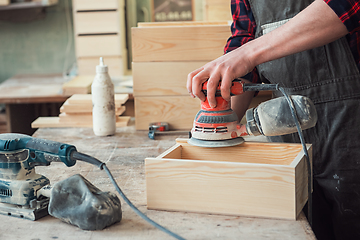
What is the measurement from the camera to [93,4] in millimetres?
3451

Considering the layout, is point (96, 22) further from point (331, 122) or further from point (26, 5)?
point (331, 122)

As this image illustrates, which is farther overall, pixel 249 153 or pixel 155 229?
pixel 249 153

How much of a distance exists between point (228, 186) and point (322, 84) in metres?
0.58

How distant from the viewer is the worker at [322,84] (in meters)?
1.04

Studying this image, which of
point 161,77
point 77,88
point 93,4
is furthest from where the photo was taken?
point 93,4

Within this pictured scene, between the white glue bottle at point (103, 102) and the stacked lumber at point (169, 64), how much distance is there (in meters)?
0.15

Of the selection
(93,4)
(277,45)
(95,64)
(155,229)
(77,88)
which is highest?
(93,4)

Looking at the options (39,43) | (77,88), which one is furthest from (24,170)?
(39,43)

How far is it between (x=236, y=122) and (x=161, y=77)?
0.81 meters

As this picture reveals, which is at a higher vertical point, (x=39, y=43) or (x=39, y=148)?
(x=39, y=43)

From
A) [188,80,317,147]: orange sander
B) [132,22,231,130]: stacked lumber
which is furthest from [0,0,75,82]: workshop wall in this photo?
[188,80,317,147]: orange sander

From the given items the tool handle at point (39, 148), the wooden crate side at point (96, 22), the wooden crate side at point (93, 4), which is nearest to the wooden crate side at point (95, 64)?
the wooden crate side at point (96, 22)

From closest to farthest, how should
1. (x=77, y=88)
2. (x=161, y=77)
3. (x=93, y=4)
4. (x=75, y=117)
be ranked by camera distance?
1. (x=161, y=77)
2. (x=75, y=117)
3. (x=77, y=88)
4. (x=93, y=4)

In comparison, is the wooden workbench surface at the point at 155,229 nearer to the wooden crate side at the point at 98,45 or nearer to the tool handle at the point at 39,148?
the tool handle at the point at 39,148
